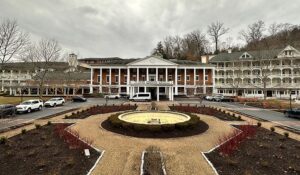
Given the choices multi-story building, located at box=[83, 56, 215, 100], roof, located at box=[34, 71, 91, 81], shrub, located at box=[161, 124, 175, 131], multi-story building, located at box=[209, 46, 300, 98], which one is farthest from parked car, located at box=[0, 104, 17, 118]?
multi-story building, located at box=[209, 46, 300, 98]

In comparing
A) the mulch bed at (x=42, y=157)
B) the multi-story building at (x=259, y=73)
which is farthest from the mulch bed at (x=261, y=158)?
the multi-story building at (x=259, y=73)

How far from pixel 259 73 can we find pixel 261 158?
211ft

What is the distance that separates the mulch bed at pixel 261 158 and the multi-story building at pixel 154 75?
45454 millimetres

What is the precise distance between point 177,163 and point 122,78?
57.2 m

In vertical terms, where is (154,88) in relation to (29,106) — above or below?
above

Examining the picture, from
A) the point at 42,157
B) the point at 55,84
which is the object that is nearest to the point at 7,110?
the point at 42,157

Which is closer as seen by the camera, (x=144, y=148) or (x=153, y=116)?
(x=144, y=148)

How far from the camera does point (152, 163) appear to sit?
10.0 metres

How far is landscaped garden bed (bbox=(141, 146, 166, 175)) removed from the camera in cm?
914

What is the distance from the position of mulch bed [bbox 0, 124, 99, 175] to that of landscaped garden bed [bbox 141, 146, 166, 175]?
2.60 metres

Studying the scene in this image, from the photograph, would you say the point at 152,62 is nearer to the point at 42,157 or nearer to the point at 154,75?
the point at 154,75

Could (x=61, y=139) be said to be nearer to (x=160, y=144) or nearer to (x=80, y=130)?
(x=80, y=130)

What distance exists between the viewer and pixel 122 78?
66.1 m

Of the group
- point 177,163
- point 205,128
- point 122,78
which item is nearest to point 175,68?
point 122,78
